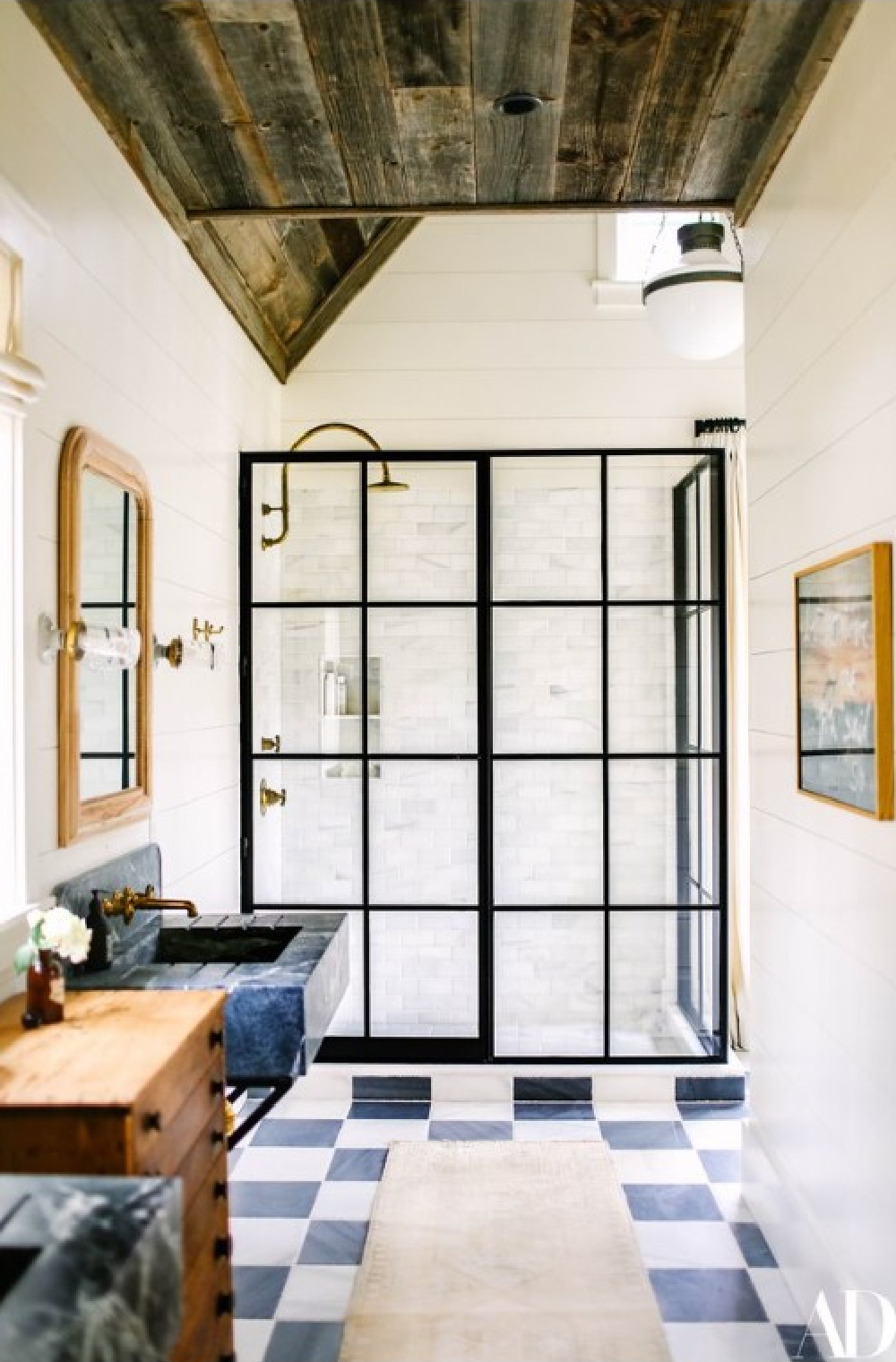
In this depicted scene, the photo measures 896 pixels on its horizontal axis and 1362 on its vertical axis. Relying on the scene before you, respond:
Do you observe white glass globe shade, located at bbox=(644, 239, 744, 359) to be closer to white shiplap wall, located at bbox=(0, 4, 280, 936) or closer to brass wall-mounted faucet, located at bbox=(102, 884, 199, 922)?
white shiplap wall, located at bbox=(0, 4, 280, 936)

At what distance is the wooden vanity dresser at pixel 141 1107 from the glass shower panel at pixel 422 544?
2.09 m

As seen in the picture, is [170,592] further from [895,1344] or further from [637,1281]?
[895,1344]

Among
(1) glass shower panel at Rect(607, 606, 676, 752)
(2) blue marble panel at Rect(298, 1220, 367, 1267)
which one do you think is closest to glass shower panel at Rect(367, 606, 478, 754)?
(1) glass shower panel at Rect(607, 606, 676, 752)

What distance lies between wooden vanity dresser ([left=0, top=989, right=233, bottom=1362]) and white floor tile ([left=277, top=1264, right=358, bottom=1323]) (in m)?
0.49

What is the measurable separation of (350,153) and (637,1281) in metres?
2.68

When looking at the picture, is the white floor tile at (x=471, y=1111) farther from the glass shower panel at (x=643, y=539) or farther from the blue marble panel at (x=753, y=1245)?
the glass shower panel at (x=643, y=539)

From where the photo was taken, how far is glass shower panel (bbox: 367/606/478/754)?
393 cm

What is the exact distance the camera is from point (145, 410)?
2.82 m

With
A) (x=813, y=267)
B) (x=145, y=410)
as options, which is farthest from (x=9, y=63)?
(x=813, y=267)

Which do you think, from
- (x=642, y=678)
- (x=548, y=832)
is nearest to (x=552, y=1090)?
(x=548, y=832)

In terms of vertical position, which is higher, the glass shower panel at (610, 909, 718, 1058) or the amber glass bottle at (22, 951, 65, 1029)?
the amber glass bottle at (22, 951, 65, 1029)

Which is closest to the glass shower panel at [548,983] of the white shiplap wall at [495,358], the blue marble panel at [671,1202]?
the blue marble panel at [671,1202]

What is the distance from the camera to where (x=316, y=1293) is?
262 centimetres

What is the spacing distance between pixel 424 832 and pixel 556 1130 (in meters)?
1.02
